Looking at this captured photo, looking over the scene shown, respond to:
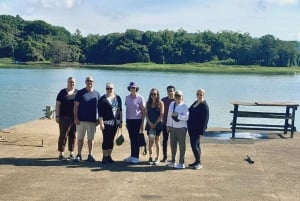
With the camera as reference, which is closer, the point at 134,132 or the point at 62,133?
the point at 134,132

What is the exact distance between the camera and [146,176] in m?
9.09

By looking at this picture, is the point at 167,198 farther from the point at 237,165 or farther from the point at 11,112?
the point at 11,112

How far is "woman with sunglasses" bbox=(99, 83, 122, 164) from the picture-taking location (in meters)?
9.88

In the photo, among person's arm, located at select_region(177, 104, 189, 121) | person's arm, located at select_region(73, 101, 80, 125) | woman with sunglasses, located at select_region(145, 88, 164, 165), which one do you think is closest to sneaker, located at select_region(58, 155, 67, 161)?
person's arm, located at select_region(73, 101, 80, 125)

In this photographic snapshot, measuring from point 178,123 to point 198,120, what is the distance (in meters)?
0.39

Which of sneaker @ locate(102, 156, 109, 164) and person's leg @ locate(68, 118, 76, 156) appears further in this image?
person's leg @ locate(68, 118, 76, 156)

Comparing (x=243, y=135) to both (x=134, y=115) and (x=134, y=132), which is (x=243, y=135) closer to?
(x=134, y=132)

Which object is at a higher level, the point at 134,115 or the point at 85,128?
the point at 134,115

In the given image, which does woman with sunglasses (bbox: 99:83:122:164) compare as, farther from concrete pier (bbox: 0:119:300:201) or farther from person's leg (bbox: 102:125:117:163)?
concrete pier (bbox: 0:119:300:201)

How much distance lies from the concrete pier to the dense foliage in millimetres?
118182

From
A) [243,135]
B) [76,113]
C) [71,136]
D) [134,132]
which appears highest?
[76,113]

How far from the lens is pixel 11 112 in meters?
30.5

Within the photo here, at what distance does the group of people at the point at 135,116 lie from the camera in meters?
9.84

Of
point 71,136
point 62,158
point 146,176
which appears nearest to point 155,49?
point 71,136
